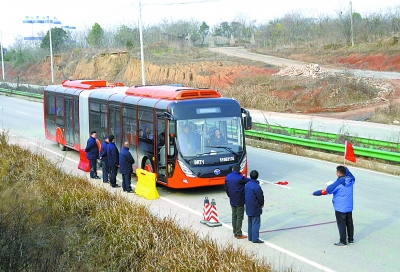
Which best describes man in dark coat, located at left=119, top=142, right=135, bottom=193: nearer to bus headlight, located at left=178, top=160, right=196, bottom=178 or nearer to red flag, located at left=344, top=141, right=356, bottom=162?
bus headlight, located at left=178, top=160, right=196, bottom=178

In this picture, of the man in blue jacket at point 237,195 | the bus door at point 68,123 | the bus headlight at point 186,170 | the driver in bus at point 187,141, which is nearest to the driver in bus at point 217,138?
the driver in bus at point 187,141

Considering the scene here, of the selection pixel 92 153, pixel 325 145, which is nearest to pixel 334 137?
pixel 325 145

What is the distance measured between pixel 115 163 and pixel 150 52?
61.2 meters

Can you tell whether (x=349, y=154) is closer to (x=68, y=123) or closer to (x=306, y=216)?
(x=306, y=216)

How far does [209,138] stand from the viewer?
640 inches

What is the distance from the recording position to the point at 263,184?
17.8m

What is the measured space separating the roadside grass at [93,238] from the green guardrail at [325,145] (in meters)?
9.74

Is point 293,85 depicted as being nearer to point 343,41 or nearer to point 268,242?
point 268,242

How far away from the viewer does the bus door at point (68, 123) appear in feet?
78.3

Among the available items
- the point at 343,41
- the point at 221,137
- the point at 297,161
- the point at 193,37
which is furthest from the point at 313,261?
the point at 193,37

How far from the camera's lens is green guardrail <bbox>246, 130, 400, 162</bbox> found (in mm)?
19370

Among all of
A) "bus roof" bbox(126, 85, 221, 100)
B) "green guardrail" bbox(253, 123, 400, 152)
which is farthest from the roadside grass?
"green guardrail" bbox(253, 123, 400, 152)

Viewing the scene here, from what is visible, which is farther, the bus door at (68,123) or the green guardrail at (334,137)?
the bus door at (68,123)

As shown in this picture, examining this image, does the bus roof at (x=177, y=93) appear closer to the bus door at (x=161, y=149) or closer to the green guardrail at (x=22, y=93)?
the bus door at (x=161, y=149)
